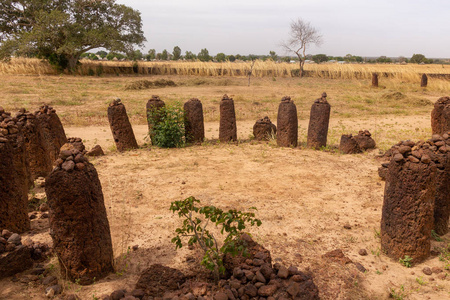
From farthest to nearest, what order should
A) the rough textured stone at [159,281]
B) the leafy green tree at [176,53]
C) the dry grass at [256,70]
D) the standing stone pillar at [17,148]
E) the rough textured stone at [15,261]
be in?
the leafy green tree at [176,53]
the dry grass at [256,70]
the standing stone pillar at [17,148]
the rough textured stone at [15,261]
the rough textured stone at [159,281]

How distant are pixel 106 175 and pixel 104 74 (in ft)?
77.1

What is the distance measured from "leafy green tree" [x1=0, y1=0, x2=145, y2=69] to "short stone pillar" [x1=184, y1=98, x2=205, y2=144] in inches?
711

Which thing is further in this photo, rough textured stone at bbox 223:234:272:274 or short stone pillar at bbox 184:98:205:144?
short stone pillar at bbox 184:98:205:144

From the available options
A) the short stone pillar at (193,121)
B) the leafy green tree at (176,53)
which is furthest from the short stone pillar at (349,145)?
the leafy green tree at (176,53)

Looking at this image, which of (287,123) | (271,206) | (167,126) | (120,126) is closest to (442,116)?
(287,123)

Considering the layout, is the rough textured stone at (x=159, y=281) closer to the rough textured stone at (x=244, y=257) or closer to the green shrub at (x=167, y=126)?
the rough textured stone at (x=244, y=257)

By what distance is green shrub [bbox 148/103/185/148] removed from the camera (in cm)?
902

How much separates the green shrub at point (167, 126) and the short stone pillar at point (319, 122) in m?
3.21

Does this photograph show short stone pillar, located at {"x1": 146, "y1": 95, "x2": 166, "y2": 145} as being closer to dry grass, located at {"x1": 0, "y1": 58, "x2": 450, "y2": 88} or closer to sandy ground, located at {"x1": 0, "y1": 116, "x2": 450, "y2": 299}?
sandy ground, located at {"x1": 0, "y1": 116, "x2": 450, "y2": 299}

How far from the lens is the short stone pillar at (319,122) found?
338 inches

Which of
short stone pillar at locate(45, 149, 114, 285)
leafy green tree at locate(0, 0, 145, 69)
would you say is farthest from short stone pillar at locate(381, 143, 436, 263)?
leafy green tree at locate(0, 0, 145, 69)

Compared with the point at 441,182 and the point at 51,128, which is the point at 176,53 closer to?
the point at 51,128

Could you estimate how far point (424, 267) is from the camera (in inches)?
164

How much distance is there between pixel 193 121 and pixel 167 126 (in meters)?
0.72
